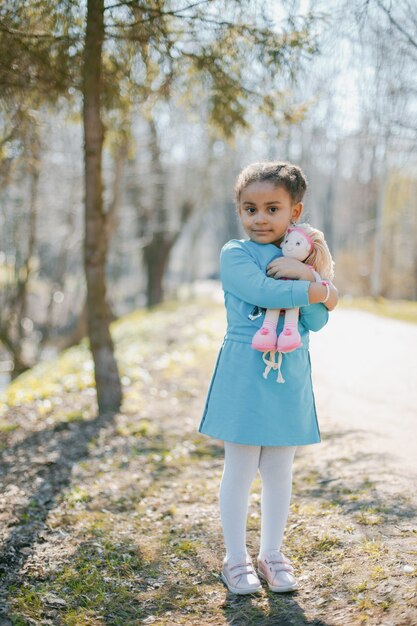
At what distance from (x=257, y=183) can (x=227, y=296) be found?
0.51m

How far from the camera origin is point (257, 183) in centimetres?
281

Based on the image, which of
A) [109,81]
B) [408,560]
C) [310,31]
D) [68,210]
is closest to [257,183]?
[408,560]

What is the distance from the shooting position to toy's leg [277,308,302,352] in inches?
106

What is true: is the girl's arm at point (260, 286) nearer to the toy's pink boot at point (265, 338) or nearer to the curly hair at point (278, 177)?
the toy's pink boot at point (265, 338)

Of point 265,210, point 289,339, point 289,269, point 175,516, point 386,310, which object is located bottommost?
point 386,310

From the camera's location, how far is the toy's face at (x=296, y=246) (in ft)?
9.09

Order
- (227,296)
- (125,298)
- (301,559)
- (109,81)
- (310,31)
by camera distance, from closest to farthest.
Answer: (227,296), (301,559), (310,31), (109,81), (125,298)

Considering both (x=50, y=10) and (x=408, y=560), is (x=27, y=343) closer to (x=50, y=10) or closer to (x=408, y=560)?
(x=50, y=10)

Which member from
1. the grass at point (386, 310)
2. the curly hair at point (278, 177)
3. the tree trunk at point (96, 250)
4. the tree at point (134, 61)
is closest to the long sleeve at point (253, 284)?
the curly hair at point (278, 177)

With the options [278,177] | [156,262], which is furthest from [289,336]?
[156,262]

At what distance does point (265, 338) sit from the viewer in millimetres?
2707

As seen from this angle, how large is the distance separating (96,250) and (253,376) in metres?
3.89

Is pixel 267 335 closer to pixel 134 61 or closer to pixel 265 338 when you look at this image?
pixel 265 338

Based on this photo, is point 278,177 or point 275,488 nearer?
point 278,177
